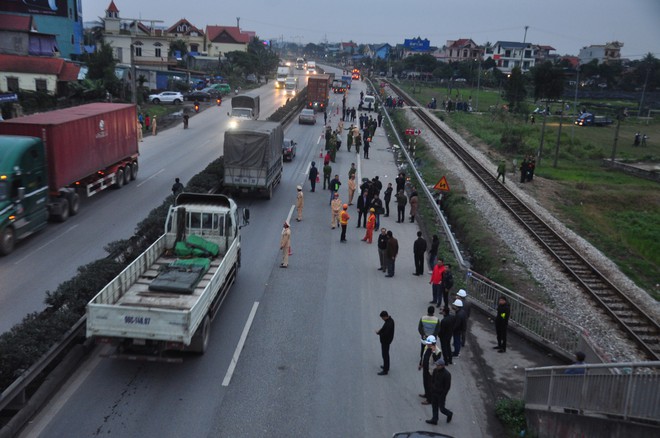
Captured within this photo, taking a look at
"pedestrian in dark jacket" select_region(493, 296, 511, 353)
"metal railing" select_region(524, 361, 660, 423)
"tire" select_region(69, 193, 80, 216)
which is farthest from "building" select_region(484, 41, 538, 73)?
"metal railing" select_region(524, 361, 660, 423)

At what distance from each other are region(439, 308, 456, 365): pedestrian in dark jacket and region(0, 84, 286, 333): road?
30.3ft

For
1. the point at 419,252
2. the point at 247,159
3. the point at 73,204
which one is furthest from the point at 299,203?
the point at 73,204

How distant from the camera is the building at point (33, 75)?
4966cm

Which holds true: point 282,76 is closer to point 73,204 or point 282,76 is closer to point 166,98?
point 166,98

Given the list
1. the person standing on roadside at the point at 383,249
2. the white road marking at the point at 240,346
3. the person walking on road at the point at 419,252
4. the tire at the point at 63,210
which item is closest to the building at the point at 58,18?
the tire at the point at 63,210

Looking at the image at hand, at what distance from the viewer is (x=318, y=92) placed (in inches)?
2505

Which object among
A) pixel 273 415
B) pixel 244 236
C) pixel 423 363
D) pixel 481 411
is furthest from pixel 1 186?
pixel 481 411

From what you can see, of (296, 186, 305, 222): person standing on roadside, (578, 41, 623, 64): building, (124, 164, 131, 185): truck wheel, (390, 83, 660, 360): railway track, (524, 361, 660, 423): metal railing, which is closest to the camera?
(524, 361, 660, 423): metal railing

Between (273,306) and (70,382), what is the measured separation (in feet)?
17.5

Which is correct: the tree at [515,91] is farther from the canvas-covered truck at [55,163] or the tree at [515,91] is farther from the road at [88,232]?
the canvas-covered truck at [55,163]

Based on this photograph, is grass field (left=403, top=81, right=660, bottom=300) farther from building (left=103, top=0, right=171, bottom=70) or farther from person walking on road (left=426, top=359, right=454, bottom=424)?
building (left=103, top=0, right=171, bottom=70)

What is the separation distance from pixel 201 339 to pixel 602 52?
180 metres

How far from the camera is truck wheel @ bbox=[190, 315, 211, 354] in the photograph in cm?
1181

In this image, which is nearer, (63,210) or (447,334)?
(447,334)
